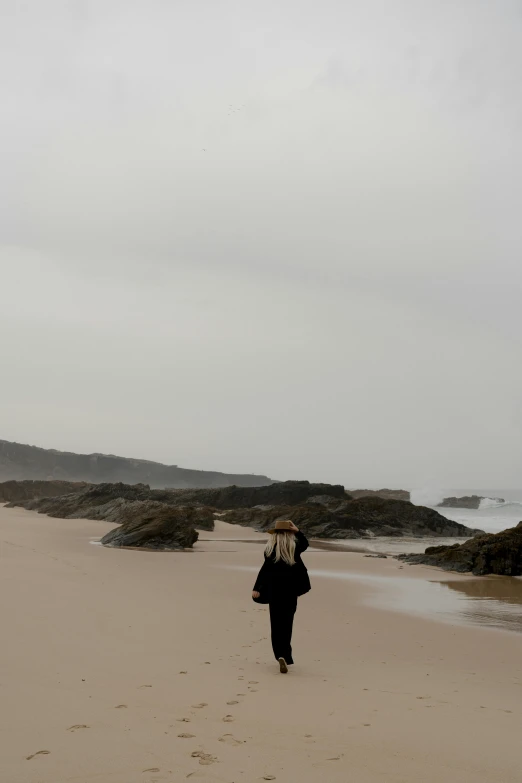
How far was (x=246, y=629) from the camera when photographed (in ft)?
28.2

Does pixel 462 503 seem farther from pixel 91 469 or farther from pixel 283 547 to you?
pixel 283 547

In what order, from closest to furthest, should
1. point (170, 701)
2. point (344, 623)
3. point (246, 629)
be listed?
point (170, 701) → point (246, 629) → point (344, 623)

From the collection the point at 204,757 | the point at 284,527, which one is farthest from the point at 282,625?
the point at 204,757

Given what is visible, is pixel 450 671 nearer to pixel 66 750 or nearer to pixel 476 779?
pixel 476 779

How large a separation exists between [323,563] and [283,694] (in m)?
12.5

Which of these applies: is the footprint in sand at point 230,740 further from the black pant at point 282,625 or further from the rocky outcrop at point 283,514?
the rocky outcrop at point 283,514

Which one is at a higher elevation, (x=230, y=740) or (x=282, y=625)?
(x=282, y=625)

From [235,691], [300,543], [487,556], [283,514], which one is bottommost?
[235,691]

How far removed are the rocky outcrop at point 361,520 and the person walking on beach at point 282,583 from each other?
877 inches

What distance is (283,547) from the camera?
23.4 feet

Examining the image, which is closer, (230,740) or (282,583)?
(230,740)

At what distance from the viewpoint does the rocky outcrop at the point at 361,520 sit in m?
30.0

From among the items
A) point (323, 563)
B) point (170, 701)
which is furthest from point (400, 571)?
point (170, 701)

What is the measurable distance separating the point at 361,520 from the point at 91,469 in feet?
269
